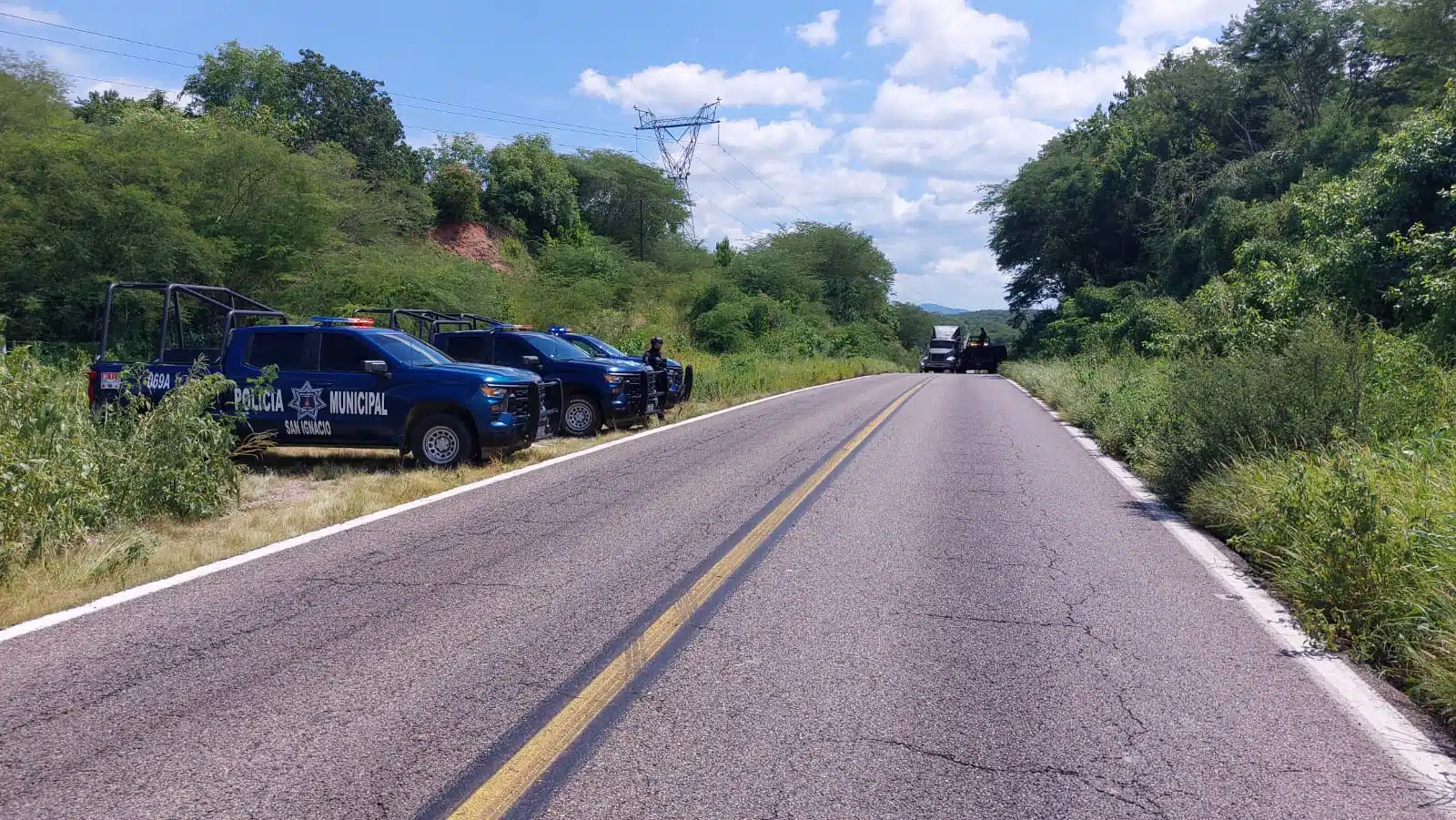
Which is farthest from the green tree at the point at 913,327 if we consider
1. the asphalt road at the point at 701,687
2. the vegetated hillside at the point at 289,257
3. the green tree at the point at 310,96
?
the asphalt road at the point at 701,687

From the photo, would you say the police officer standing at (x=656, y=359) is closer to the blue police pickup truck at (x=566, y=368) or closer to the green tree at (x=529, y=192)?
the blue police pickup truck at (x=566, y=368)

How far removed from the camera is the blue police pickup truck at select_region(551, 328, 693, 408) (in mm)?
19234

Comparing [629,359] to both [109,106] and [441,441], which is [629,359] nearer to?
[441,441]

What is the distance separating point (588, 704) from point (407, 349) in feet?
29.0

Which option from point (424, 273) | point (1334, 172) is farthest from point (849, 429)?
point (1334, 172)

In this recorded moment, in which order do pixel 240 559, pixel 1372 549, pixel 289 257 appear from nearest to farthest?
1. pixel 1372 549
2. pixel 240 559
3. pixel 289 257

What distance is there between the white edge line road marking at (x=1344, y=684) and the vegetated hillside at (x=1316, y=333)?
0.18 metres

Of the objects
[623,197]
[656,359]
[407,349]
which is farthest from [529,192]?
[407,349]

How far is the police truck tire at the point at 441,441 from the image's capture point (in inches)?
485

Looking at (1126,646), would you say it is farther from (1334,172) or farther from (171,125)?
(171,125)

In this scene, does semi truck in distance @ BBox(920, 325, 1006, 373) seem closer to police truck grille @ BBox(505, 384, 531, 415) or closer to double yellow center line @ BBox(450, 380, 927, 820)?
police truck grille @ BBox(505, 384, 531, 415)

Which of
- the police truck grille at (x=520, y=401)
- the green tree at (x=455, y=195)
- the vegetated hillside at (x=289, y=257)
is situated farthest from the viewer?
the green tree at (x=455, y=195)

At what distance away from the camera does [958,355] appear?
219ft

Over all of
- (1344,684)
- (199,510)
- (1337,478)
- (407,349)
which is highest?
(407,349)
